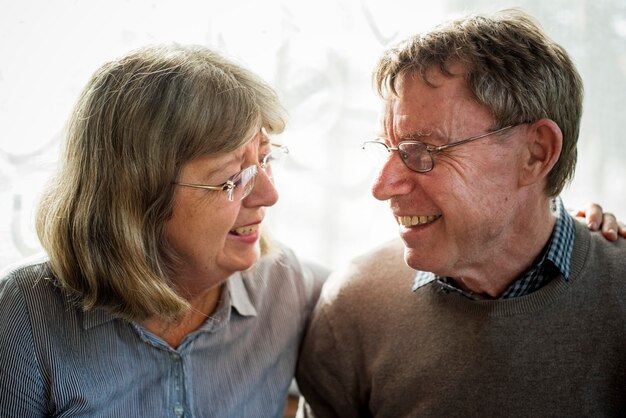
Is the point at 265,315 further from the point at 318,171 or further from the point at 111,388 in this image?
the point at 318,171

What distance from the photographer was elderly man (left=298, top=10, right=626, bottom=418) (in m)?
1.55

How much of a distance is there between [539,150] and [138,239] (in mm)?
1002

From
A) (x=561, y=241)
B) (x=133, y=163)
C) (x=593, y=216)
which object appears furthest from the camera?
(x=593, y=216)

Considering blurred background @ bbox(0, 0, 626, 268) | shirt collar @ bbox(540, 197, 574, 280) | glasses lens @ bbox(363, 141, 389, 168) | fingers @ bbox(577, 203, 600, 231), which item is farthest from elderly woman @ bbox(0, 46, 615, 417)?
fingers @ bbox(577, 203, 600, 231)

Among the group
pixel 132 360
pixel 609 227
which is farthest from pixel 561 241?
pixel 132 360

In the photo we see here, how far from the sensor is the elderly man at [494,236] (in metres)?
1.55

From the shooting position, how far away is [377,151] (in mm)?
1747

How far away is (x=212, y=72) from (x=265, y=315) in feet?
2.29

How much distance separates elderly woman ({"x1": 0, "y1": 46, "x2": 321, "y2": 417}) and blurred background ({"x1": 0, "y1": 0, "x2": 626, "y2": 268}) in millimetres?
385

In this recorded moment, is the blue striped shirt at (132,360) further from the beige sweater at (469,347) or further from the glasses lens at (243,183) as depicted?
the glasses lens at (243,183)

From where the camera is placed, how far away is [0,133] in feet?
6.68

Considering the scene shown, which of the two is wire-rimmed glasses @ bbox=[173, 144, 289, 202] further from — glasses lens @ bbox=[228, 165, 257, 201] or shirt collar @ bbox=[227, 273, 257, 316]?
shirt collar @ bbox=[227, 273, 257, 316]

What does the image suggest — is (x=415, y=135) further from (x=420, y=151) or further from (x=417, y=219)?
(x=417, y=219)

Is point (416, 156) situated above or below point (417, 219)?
above
